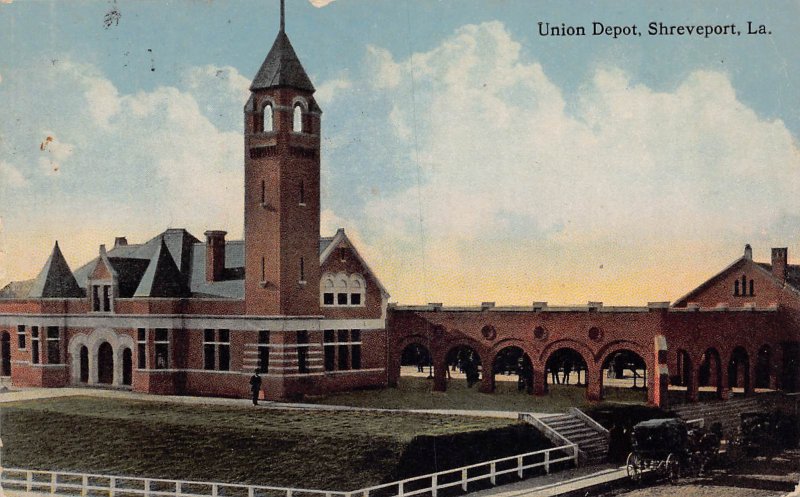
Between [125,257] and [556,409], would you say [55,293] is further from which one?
[556,409]

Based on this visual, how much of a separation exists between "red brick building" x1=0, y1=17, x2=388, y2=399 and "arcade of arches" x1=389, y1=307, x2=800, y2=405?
102 inches

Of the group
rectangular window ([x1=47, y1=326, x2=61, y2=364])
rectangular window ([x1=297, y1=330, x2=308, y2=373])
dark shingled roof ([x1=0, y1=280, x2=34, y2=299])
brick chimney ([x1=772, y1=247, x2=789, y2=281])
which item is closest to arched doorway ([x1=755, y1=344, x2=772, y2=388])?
brick chimney ([x1=772, y1=247, x2=789, y2=281])

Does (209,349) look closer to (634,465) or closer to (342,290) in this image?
(342,290)

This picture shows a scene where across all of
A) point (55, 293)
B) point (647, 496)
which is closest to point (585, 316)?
point (647, 496)

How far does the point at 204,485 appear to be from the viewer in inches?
1057

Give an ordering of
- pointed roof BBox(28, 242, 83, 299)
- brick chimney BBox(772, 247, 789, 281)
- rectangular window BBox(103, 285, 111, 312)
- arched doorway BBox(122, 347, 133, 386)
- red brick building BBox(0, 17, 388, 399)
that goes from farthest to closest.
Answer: brick chimney BBox(772, 247, 789, 281)
pointed roof BBox(28, 242, 83, 299)
rectangular window BBox(103, 285, 111, 312)
arched doorway BBox(122, 347, 133, 386)
red brick building BBox(0, 17, 388, 399)

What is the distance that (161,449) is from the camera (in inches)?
1149

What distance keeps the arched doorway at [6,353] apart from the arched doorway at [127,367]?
6311 millimetres

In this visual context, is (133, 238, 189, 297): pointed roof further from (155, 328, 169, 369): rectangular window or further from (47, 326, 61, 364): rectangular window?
(47, 326, 61, 364): rectangular window

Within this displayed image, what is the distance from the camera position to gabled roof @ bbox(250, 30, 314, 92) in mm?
35969

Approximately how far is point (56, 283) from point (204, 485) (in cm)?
1841

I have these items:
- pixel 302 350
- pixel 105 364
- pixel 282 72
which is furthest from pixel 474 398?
pixel 105 364

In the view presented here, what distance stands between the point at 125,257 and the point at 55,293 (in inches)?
127

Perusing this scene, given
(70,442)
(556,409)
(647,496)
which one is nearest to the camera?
(647,496)
